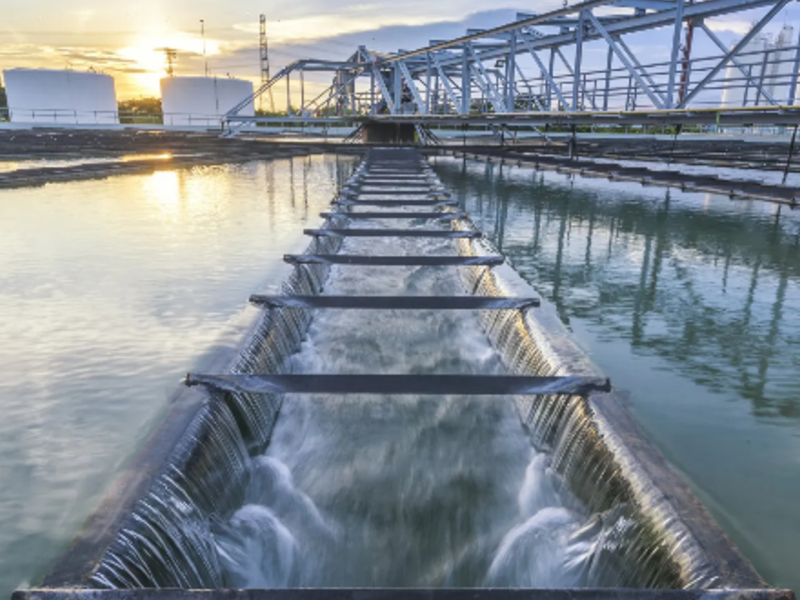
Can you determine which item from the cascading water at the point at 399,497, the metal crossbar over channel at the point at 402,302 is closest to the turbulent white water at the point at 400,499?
the cascading water at the point at 399,497

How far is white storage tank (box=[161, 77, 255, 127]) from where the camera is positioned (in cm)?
4441

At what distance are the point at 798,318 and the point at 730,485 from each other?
9.36 feet

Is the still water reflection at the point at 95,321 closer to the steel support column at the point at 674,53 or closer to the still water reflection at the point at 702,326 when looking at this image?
the still water reflection at the point at 702,326

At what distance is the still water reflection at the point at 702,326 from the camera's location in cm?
273

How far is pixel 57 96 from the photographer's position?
40.5 m

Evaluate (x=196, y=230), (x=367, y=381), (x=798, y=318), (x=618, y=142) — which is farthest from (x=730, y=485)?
(x=618, y=142)

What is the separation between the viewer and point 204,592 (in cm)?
168

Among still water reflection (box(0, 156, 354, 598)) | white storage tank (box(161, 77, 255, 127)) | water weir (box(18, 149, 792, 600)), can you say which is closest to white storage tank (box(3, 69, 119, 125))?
white storage tank (box(161, 77, 255, 127))

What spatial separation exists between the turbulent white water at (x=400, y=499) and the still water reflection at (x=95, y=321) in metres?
0.75

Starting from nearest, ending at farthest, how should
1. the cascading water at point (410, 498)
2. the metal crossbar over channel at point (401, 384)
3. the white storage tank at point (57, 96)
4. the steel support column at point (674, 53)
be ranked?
→ the cascading water at point (410, 498) < the metal crossbar over channel at point (401, 384) < the steel support column at point (674, 53) < the white storage tank at point (57, 96)

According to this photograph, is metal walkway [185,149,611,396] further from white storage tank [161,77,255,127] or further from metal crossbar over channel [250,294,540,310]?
white storage tank [161,77,255,127]

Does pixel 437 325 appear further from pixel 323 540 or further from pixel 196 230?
pixel 196 230

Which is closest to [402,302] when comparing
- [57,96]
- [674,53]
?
[674,53]

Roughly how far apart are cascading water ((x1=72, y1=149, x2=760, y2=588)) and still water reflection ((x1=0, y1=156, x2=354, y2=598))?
49 cm
